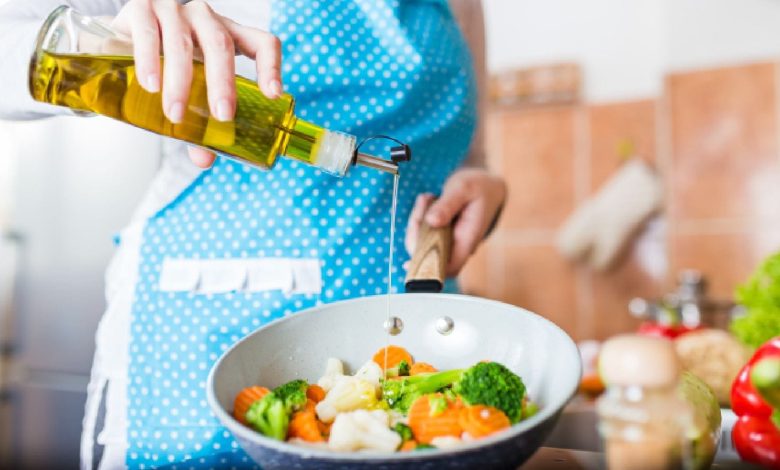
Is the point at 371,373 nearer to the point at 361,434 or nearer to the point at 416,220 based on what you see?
the point at 361,434

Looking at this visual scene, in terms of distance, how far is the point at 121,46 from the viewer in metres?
0.57

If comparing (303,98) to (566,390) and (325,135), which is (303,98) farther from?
(566,390)

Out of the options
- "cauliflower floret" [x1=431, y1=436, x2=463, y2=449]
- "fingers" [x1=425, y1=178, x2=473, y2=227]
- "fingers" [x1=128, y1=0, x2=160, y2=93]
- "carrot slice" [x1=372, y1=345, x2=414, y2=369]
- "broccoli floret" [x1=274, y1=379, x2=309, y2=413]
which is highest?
"fingers" [x1=128, y1=0, x2=160, y2=93]

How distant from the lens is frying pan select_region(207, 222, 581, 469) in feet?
1.80

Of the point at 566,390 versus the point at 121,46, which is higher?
the point at 121,46

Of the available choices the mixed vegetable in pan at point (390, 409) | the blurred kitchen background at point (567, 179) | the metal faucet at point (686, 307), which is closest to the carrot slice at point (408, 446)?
the mixed vegetable in pan at point (390, 409)

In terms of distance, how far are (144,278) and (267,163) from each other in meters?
0.34

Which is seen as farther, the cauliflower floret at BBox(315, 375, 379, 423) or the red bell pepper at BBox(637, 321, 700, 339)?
the red bell pepper at BBox(637, 321, 700, 339)

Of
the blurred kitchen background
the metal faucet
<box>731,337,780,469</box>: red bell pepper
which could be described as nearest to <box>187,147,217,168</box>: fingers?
<box>731,337,780,469</box>: red bell pepper

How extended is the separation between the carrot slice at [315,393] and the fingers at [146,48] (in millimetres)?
267

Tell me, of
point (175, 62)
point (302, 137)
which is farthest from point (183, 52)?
point (302, 137)

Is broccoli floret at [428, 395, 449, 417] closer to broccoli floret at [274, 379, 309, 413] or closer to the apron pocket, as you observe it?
broccoli floret at [274, 379, 309, 413]

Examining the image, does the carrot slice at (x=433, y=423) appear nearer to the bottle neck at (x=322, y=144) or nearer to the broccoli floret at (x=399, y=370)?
the broccoli floret at (x=399, y=370)

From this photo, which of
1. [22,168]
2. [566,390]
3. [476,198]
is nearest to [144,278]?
[476,198]
